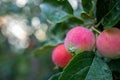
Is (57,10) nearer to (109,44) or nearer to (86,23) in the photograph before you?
(86,23)

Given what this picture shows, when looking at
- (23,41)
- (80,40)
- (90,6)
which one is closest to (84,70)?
(80,40)

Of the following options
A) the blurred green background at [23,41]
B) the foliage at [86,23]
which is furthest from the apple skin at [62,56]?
the blurred green background at [23,41]

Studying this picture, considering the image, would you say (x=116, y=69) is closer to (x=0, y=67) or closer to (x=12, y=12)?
(x=12, y=12)

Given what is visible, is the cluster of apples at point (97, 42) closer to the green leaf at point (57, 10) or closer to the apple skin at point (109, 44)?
the apple skin at point (109, 44)

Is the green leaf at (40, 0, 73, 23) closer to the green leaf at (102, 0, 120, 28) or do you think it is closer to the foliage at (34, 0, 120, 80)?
the foliage at (34, 0, 120, 80)

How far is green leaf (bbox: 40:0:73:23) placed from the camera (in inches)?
38.5

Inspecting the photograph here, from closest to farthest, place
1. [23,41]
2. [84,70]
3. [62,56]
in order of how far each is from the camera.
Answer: [84,70], [62,56], [23,41]

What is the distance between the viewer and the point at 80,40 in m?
0.84

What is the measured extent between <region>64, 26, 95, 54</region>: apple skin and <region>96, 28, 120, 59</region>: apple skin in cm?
2

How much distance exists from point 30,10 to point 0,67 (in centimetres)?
76

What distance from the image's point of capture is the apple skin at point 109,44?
32.4 inches

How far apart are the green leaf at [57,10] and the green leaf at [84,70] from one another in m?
0.18

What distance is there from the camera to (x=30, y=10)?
9.95 ft

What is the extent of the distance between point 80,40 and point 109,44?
7cm
